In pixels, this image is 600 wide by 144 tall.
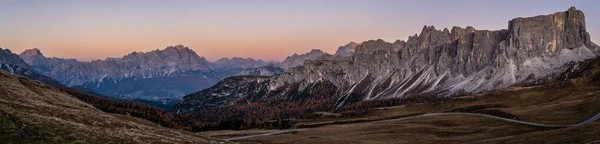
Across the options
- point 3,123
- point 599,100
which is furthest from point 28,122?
point 599,100

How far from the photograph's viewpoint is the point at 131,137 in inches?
2170

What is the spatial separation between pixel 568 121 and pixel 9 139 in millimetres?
132843

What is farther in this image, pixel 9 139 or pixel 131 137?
pixel 131 137

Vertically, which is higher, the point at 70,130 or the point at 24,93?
the point at 24,93

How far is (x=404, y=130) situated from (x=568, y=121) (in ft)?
149

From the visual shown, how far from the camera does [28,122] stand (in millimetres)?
48875

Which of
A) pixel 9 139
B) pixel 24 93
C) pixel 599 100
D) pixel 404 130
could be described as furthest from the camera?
pixel 599 100

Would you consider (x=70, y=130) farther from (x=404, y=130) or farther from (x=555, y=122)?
(x=555, y=122)

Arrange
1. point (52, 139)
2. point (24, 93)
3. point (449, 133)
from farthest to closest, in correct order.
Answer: point (449, 133)
point (24, 93)
point (52, 139)

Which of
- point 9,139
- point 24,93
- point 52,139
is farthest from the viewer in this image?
point 24,93

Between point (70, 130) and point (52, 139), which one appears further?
point (70, 130)

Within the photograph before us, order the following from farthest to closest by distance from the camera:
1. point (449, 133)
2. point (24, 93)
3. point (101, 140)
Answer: point (449, 133)
point (24, 93)
point (101, 140)

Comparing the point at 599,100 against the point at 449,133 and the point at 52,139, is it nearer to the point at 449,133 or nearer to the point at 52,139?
the point at 449,133

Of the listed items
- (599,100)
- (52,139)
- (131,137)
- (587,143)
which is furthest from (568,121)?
(52,139)
